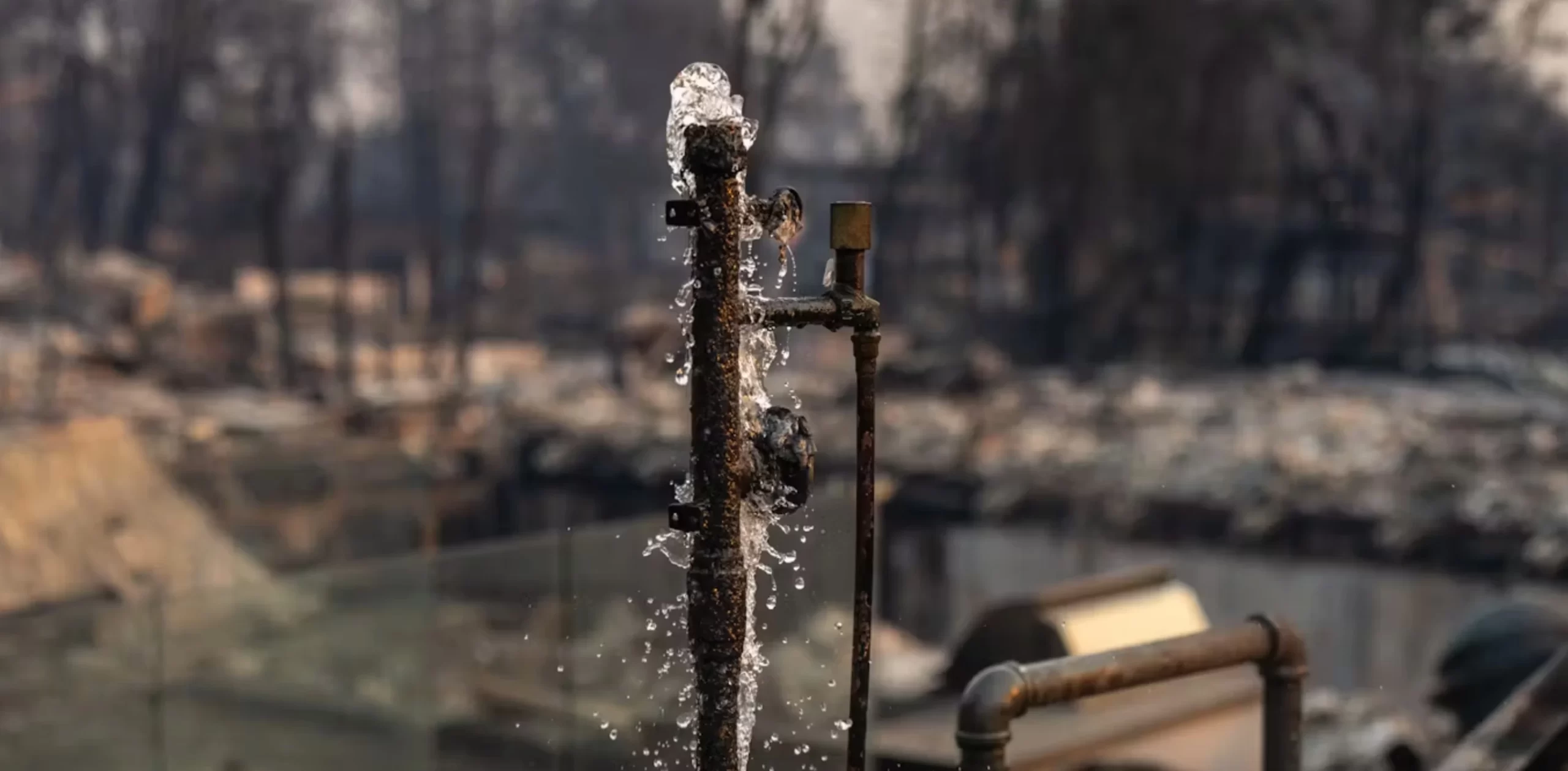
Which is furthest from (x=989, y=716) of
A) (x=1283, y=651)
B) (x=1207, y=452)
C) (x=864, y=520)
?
(x=1207, y=452)

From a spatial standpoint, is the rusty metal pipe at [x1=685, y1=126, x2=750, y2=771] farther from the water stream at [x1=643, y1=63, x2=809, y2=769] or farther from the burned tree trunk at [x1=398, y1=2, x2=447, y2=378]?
the burned tree trunk at [x1=398, y1=2, x2=447, y2=378]

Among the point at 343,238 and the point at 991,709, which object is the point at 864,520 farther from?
the point at 343,238

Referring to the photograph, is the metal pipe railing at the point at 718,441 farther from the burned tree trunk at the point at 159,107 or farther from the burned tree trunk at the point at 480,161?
the burned tree trunk at the point at 480,161

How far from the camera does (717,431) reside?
5.20ft

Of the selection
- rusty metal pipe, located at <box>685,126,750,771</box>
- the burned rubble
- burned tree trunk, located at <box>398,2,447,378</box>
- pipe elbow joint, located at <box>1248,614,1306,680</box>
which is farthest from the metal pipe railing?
burned tree trunk, located at <box>398,2,447,378</box>

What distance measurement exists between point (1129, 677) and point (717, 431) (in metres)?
1.37

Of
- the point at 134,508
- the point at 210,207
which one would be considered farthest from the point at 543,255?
the point at 134,508

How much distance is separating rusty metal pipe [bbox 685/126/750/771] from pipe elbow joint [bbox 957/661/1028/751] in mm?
1055

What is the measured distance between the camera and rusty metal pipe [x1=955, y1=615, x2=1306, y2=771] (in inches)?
102

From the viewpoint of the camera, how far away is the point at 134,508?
797cm

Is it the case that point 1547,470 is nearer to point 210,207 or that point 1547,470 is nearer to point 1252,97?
point 1252,97

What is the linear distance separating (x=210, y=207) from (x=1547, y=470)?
9.55m

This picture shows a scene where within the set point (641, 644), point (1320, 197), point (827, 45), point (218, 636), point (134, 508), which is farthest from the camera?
point (827, 45)

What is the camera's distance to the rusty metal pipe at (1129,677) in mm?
2602
